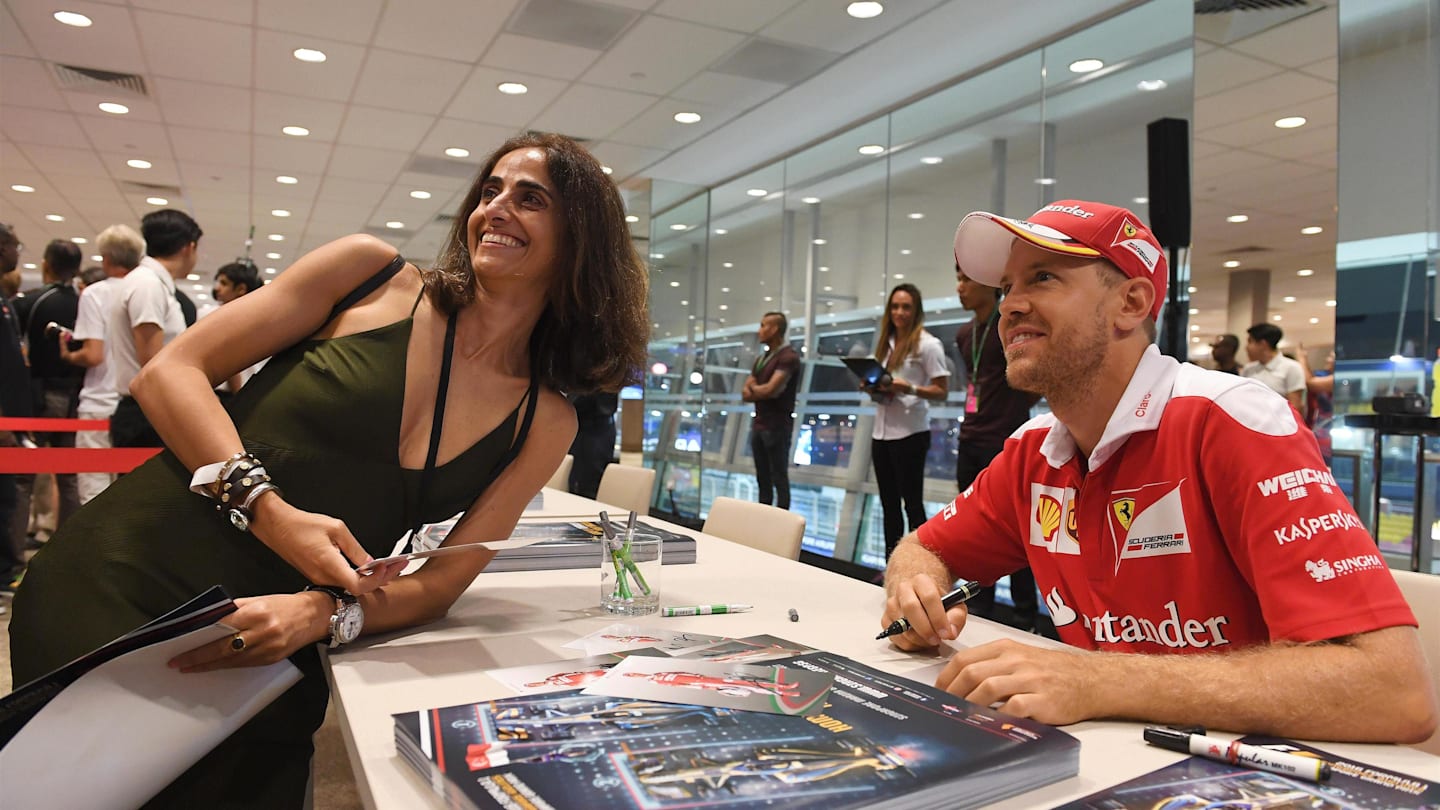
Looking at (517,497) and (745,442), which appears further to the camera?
(745,442)

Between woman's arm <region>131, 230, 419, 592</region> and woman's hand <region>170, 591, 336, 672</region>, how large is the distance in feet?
0.18

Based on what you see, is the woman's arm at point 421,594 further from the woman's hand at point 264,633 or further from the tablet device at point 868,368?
the tablet device at point 868,368

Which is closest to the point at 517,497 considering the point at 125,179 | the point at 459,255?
the point at 459,255

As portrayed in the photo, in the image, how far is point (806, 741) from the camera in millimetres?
725

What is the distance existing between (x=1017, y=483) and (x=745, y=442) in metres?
6.54

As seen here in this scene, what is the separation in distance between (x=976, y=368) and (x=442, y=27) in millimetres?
3526

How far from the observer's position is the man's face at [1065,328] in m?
1.28

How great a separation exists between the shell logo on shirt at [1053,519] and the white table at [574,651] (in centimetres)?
14

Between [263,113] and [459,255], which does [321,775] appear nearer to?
[459,255]

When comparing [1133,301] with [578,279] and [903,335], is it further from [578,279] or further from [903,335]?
[903,335]

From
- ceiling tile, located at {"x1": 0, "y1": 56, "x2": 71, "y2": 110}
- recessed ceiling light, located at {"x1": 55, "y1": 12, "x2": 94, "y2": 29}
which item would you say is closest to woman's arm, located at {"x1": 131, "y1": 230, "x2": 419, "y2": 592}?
recessed ceiling light, located at {"x1": 55, "y1": 12, "x2": 94, "y2": 29}

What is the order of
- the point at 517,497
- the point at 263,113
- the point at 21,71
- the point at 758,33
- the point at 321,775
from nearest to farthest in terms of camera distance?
the point at 517,497 < the point at 321,775 < the point at 758,33 < the point at 21,71 < the point at 263,113

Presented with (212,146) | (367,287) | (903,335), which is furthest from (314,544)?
(212,146)

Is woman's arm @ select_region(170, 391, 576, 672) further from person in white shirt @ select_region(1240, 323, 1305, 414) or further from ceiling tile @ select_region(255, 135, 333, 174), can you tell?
ceiling tile @ select_region(255, 135, 333, 174)
